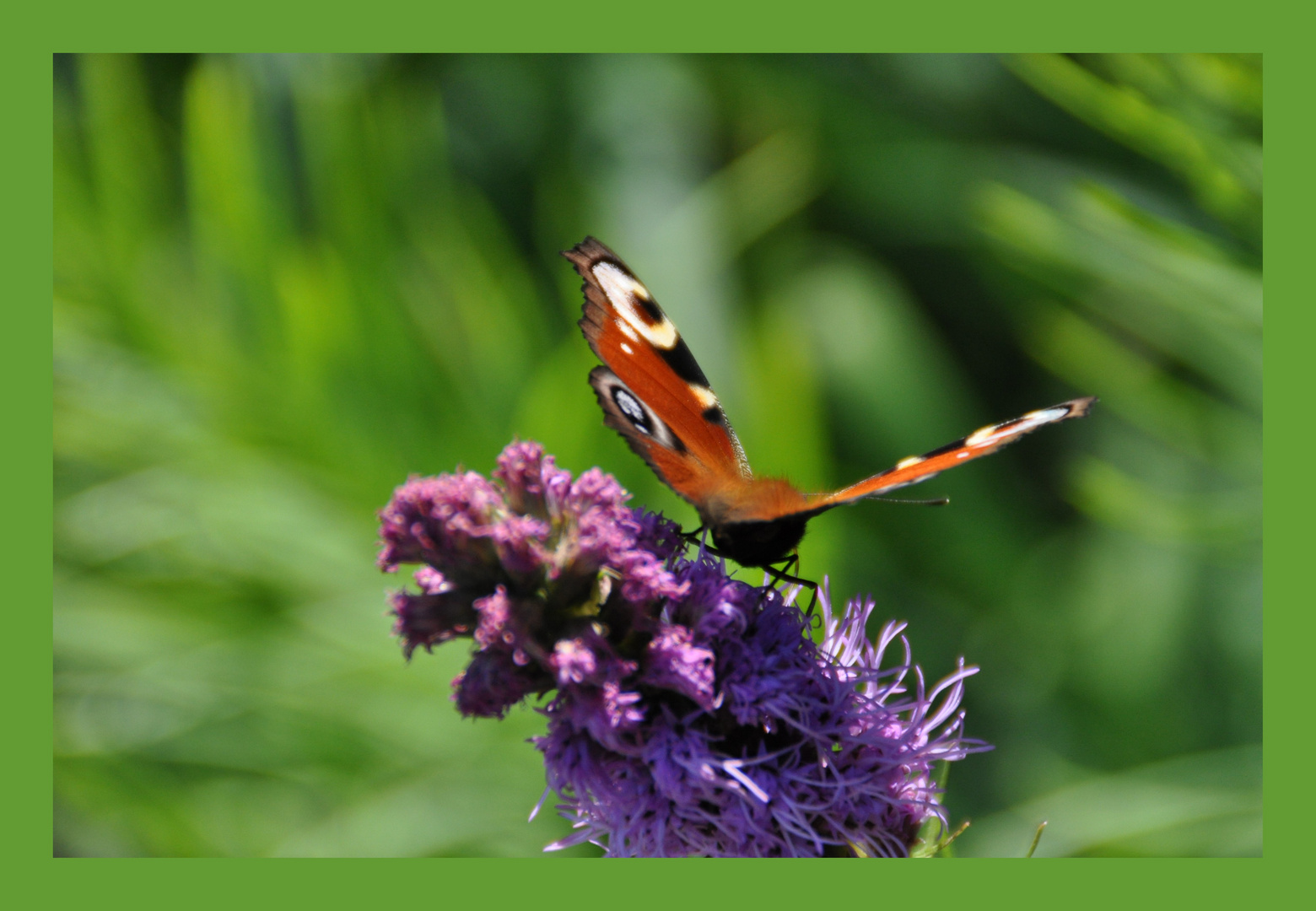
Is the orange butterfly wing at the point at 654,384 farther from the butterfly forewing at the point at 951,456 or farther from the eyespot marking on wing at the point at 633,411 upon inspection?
the butterfly forewing at the point at 951,456

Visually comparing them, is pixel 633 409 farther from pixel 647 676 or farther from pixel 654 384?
pixel 647 676

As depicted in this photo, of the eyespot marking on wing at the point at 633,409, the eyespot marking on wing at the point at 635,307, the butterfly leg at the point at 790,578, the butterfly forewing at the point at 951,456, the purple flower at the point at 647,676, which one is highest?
the eyespot marking on wing at the point at 635,307

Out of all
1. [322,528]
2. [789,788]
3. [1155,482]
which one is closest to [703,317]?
[322,528]

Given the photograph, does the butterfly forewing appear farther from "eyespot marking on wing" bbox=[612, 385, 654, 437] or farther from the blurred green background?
the blurred green background

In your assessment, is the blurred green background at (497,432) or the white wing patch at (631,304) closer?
the white wing patch at (631,304)

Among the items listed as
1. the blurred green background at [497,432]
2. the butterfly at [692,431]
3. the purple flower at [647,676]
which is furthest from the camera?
the blurred green background at [497,432]

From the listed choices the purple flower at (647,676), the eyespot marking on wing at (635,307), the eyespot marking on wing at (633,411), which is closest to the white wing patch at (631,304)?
the eyespot marking on wing at (635,307)

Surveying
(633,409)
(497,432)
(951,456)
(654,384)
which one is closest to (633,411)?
(633,409)
